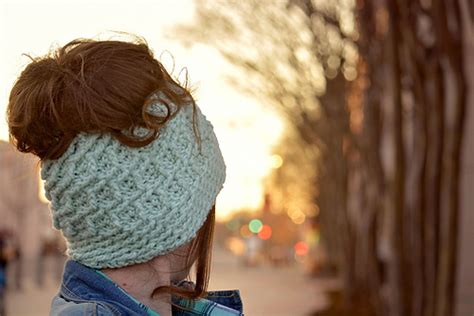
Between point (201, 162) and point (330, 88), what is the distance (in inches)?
915

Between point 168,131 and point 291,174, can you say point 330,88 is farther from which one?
point 291,174

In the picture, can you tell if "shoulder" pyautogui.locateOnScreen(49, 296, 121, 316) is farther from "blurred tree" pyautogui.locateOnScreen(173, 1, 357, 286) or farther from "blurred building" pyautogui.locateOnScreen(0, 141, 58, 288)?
"blurred building" pyautogui.locateOnScreen(0, 141, 58, 288)

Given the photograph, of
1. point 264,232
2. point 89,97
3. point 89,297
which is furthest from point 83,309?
point 264,232

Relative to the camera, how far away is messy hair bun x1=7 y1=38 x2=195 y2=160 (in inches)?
84.2

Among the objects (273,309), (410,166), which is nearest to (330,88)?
(273,309)

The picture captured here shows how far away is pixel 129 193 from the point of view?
7.18ft

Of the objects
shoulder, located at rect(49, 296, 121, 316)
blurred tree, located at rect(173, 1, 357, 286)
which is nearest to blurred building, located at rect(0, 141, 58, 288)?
blurred tree, located at rect(173, 1, 357, 286)

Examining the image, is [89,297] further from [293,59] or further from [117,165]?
[293,59]

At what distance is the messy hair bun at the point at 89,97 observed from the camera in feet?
7.02

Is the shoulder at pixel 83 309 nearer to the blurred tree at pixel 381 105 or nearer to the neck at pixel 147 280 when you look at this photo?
the neck at pixel 147 280

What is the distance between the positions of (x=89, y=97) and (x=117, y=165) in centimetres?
13

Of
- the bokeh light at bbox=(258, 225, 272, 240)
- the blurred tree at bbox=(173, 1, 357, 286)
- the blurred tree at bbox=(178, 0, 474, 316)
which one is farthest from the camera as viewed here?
the bokeh light at bbox=(258, 225, 272, 240)

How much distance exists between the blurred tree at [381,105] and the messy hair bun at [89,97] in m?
9.19

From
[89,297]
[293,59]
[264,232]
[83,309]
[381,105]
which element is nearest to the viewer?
[83,309]
